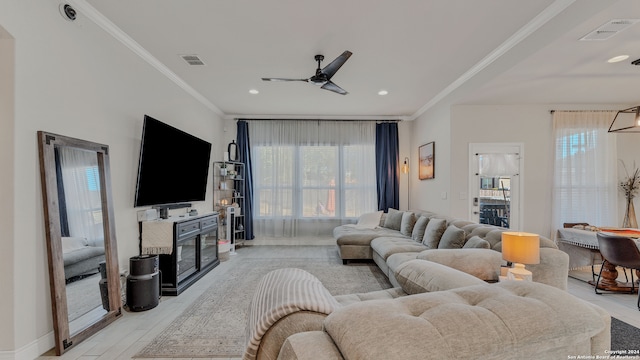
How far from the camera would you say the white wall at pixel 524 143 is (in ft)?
14.7

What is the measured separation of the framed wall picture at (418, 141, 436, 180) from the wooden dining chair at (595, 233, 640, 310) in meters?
2.42

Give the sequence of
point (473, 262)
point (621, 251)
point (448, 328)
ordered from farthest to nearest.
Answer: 1. point (621, 251)
2. point (473, 262)
3. point (448, 328)

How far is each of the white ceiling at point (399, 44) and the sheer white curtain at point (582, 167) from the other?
12.5 inches

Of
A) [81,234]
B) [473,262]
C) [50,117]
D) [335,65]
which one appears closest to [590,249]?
[473,262]

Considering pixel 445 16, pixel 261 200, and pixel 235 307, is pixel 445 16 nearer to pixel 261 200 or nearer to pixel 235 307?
pixel 235 307

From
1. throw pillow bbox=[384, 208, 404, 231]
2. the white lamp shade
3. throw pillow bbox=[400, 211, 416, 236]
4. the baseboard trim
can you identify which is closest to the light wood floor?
the baseboard trim

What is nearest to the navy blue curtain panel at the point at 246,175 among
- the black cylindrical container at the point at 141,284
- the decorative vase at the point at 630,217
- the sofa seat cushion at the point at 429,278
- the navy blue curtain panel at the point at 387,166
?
the navy blue curtain panel at the point at 387,166

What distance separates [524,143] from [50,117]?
5.80 m

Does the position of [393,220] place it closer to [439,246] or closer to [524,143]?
[439,246]

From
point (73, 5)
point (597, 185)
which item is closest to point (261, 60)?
point (73, 5)

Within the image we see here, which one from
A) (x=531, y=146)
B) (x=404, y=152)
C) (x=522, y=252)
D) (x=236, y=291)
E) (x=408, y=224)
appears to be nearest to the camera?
(x=522, y=252)

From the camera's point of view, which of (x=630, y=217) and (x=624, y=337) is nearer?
(x=624, y=337)

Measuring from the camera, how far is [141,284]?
2.88 meters

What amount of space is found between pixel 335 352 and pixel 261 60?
3435mm
